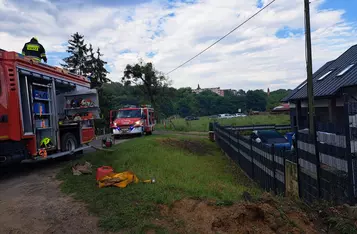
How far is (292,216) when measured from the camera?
14.1 feet

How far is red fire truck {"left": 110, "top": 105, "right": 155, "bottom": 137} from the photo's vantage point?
2005cm

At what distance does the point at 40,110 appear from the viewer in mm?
9391

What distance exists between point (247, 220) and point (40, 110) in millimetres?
7571

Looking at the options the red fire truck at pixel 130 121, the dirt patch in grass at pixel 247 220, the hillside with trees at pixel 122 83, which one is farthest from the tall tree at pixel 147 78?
the dirt patch in grass at pixel 247 220

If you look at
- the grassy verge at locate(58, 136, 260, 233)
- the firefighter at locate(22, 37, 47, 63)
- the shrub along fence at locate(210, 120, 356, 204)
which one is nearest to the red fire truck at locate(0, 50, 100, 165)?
the firefighter at locate(22, 37, 47, 63)

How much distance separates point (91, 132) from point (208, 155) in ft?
20.0

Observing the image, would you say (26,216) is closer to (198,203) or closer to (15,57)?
(198,203)

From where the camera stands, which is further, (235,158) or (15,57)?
→ (235,158)

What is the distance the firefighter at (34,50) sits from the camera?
1034 centimetres

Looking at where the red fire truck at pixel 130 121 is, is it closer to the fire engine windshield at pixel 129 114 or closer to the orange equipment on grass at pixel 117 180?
the fire engine windshield at pixel 129 114

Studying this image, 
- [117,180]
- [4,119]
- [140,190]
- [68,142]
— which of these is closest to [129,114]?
[68,142]

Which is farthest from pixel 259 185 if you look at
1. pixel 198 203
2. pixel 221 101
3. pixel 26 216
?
pixel 221 101

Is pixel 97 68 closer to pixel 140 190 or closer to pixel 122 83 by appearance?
pixel 122 83

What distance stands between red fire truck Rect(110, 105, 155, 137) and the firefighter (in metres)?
9.83
